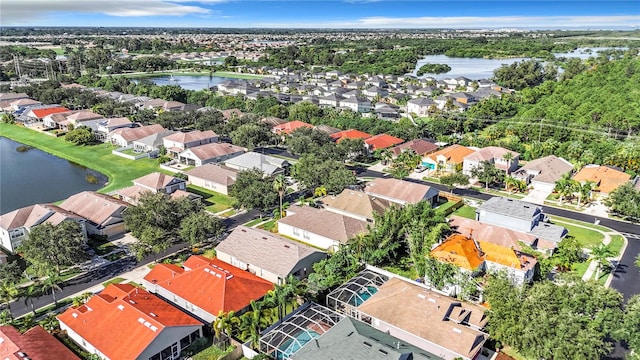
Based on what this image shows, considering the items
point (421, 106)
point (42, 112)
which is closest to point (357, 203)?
point (421, 106)

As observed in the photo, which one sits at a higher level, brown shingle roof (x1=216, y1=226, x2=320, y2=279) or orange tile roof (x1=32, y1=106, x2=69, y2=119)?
orange tile roof (x1=32, y1=106, x2=69, y2=119)

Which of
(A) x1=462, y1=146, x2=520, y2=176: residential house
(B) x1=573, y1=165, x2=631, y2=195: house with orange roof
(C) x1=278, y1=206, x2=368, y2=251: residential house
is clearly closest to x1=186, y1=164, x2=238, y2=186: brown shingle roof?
(C) x1=278, y1=206, x2=368, y2=251: residential house

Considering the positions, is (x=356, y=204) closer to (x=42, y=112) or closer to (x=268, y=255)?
(x=268, y=255)

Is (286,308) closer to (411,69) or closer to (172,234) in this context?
(172,234)

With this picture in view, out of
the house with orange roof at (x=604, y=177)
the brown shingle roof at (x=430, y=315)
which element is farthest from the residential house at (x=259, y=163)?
the house with orange roof at (x=604, y=177)

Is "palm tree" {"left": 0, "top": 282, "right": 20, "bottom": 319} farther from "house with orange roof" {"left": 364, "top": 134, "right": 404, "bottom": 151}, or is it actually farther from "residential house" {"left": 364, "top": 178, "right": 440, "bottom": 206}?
"house with orange roof" {"left": 364, "top": 134, "right": 404, "bottom": 151}
